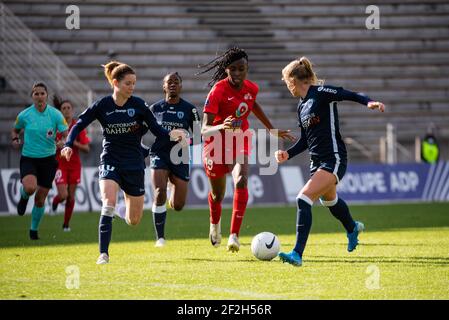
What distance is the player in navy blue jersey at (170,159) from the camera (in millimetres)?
12273

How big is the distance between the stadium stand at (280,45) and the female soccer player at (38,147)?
557 inches

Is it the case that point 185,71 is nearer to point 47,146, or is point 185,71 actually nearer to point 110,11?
point 110,11

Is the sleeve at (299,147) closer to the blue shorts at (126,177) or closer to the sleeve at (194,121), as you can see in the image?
the blue shorts at (126,177)

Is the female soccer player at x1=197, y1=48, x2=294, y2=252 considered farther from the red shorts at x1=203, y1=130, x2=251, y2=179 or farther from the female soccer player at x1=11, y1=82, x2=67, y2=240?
the female soccer player at x1=11, y1=82, x2=67, y2=240

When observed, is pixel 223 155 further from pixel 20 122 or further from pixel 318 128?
pixel 20 122

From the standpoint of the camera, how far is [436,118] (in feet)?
99.0

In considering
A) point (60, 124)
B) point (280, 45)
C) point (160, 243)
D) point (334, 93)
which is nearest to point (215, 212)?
point (160, 243)

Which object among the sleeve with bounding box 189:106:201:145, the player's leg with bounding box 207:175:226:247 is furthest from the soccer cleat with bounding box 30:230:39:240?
the player's leg with bounding box 207:175:226:247

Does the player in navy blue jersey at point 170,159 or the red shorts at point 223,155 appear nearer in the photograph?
the red shorts at point 223,155

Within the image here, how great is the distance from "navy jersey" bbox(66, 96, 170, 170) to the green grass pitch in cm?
116

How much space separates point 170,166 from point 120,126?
2.66 meters

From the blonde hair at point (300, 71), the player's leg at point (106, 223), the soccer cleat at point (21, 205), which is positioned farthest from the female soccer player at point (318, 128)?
the soccer cleat at point (21, 205)

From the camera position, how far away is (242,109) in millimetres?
11172
